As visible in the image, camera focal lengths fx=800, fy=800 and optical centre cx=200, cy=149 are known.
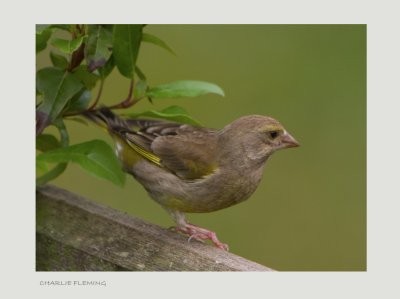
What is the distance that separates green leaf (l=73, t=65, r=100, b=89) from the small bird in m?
0.24

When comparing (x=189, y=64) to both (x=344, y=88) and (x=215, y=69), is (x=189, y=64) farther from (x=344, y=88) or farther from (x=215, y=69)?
(x=344, y=88)

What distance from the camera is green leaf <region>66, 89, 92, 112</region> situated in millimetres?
3258

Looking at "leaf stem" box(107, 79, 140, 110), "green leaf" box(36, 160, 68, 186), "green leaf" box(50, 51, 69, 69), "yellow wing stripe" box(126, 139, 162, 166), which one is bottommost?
"green leaf" box(36, 160, 68, 186)

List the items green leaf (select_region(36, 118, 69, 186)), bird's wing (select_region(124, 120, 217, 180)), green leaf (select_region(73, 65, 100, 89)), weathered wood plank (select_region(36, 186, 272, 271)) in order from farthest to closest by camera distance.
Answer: bird's wing (select_region(124, 120, 217, 180)), green leaf (select_region(36, 118, 69, 186)), green leaf (select_region(73, 65, 100, 89)), weathered wood plank (select_region(36, 186, 272, 271))

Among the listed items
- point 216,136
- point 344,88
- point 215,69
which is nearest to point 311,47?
point 344,88

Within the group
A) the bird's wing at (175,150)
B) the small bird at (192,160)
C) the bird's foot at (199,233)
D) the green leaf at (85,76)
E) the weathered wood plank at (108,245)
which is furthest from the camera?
the bird's wing at (175,150)

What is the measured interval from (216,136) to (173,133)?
0.68 feet

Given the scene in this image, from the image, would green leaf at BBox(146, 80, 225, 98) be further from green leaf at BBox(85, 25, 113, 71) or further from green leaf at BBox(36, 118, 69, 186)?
green leaf at BBox(36, 118, 69, 186)

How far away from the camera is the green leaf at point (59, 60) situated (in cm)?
321

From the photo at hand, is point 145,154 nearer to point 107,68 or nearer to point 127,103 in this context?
point 127,103

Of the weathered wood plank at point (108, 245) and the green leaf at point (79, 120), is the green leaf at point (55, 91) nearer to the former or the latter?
the green leaf at point (79, 120)

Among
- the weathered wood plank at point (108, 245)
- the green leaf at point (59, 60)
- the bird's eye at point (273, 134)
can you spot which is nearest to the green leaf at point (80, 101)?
the green leaf at point (59, 60)

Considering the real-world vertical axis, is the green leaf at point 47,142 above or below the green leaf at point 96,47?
below

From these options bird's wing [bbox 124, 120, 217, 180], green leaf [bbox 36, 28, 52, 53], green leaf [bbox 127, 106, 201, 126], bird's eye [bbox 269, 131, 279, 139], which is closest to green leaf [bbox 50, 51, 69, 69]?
green leaf [bbox 36, 28, 52, 53]
